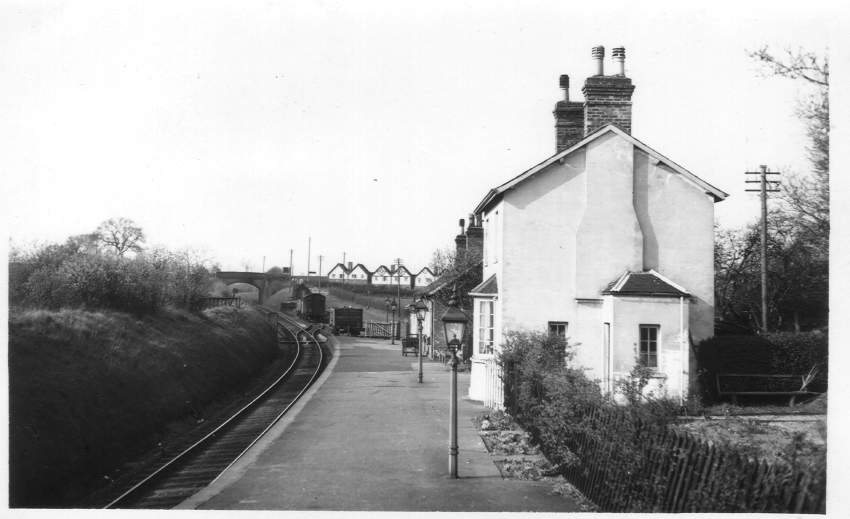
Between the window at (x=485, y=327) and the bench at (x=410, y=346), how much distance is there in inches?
688

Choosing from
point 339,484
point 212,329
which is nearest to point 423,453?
point 339,484

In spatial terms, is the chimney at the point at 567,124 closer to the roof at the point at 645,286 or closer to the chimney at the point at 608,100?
the chimney at the point at 608,100

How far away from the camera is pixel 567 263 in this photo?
18812 mm

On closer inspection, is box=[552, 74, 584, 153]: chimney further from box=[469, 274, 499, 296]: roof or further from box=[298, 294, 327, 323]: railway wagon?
box=[298, 294, 327, 323]: railway wagon

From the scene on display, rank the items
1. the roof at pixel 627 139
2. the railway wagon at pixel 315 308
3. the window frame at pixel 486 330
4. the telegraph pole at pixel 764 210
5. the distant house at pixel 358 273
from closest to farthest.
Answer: the roof at pixel 627 139 < the window frame at pixel 486 330 < the telegraph pole at pixel 764 210 < the railway wagon at pixel 315 308 < the distant house at pixel 358 273

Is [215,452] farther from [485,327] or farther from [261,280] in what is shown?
[261,280]

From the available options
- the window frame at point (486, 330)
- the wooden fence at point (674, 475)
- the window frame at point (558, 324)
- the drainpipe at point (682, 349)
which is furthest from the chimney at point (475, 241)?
the wooden fence at point (674, 475)

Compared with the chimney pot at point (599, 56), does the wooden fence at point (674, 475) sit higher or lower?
lower

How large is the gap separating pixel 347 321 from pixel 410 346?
1977 cm

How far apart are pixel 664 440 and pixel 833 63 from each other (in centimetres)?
563

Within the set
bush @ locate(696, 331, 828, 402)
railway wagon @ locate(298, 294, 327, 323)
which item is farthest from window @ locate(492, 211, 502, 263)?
railway wagon @ locate(298, 294, 327, 323)

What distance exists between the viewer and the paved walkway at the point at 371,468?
9.88 meters

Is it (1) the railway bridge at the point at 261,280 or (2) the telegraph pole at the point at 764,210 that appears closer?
(2) the telegraph pole at the point at 764,210

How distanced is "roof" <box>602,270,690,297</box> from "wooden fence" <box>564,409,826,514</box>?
802 cm
